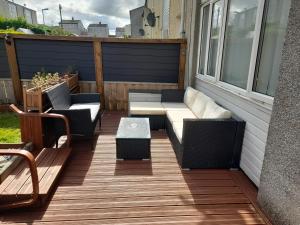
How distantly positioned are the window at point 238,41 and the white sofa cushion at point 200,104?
417mm

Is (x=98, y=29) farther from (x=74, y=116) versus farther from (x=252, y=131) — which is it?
(x=252, y=131)

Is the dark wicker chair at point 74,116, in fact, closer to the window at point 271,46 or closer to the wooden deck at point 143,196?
the wooden deck at point 143,196

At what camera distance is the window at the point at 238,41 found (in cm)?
267

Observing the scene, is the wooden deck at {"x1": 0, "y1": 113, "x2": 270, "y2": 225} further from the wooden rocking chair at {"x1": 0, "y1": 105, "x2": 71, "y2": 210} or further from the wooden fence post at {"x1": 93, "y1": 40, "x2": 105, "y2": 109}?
the wooden fence post at {"x1": 93, "y1": 40, "x2": 105, "y2": 109}

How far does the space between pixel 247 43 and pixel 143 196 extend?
7.20 ft

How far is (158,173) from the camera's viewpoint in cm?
280

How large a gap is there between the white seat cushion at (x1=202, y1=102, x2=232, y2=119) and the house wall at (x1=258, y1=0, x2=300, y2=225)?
33.2 inches

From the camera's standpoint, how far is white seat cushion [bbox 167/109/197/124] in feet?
11.8

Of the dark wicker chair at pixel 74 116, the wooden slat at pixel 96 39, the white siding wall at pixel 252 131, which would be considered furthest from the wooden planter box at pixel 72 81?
the white siding wall at pixel 252 131

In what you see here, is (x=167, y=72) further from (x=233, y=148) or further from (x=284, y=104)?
(x=284, y=104)

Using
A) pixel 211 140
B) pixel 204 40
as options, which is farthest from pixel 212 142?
pixel 204 40

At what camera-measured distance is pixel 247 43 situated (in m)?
2.73

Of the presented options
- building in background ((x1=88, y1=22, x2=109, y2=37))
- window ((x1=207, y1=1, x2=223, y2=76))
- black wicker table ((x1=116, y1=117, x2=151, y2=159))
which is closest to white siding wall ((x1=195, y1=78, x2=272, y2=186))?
window ((x1=207, y1=1, x2=223, y2=76))

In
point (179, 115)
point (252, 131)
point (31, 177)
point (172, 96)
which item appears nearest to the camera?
point (31, 177)
